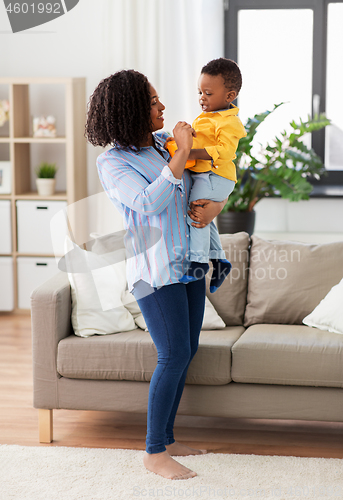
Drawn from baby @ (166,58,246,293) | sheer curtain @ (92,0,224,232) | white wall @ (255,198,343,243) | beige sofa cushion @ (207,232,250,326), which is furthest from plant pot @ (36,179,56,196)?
baby @ (166,58,246,293)

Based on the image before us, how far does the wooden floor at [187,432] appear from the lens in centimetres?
228

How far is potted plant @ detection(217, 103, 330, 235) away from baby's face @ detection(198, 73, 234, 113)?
182cm

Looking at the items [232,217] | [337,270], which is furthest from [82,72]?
[337,270]

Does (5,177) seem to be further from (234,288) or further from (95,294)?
(234,288)

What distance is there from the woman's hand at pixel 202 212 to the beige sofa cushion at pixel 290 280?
870mm

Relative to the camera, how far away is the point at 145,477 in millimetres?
2020

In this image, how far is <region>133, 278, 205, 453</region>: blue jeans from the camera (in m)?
1.87

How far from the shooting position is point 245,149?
3.79 metres

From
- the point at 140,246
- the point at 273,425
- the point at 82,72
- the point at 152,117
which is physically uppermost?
the point at 82,72

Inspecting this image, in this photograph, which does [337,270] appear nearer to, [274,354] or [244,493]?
[274,354]

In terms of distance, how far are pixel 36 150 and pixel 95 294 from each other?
240cm

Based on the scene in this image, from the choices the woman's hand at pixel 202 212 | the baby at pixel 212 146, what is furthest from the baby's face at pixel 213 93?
the woman's hand at pixel 202 212

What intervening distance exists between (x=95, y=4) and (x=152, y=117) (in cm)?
295

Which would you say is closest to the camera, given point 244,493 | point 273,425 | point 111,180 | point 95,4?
point 111,180
